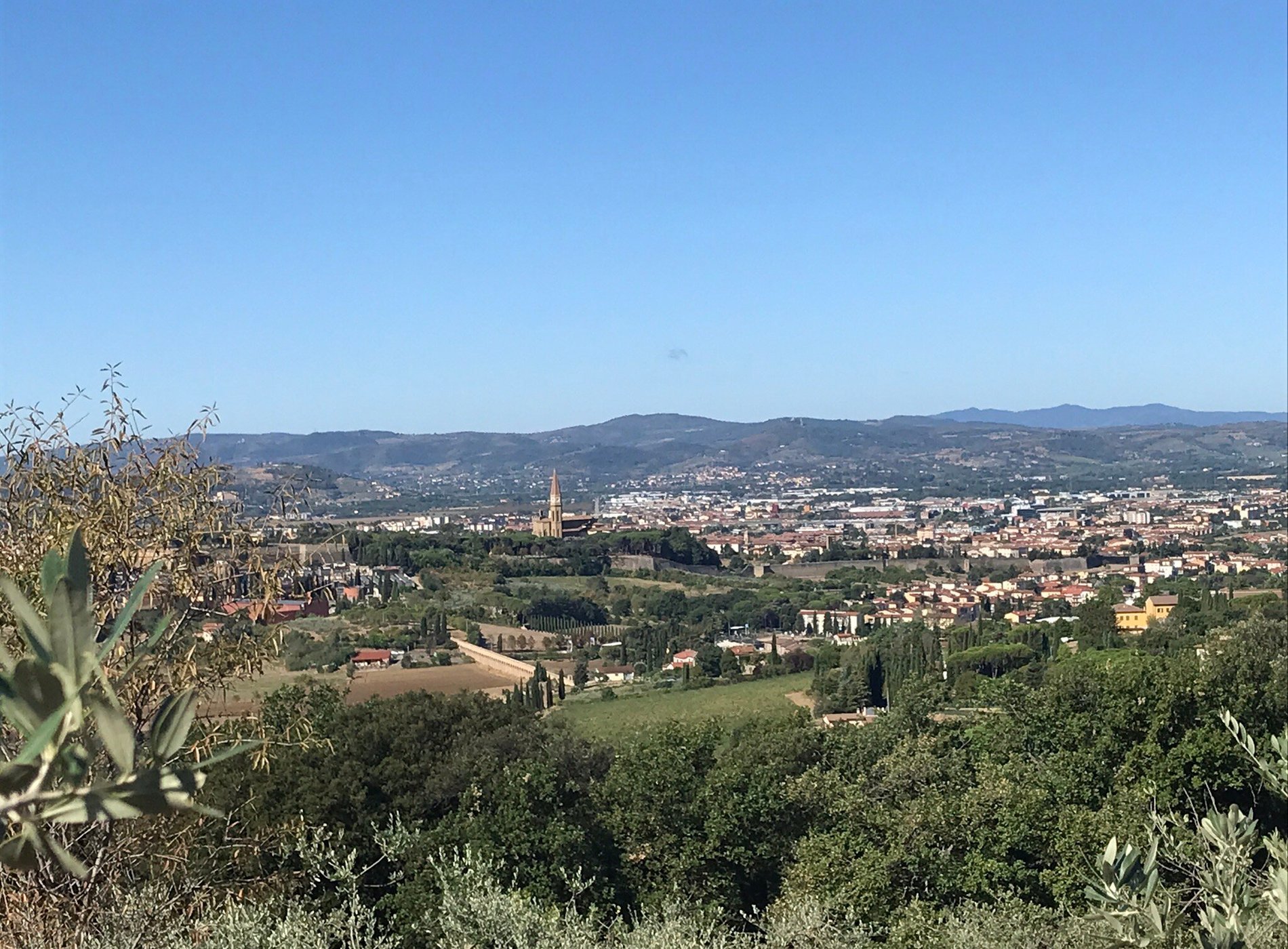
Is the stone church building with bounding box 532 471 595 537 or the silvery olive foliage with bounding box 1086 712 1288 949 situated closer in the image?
the silvery olive foliage with bounding box 1086 712 1288 949

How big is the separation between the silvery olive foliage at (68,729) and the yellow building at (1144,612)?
3459 cm

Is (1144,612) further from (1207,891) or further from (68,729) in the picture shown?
(68,729)

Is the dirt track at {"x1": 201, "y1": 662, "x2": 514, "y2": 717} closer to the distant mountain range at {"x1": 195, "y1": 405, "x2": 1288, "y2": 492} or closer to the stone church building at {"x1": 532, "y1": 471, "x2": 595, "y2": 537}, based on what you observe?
the stone church building at {"x1": 532, "y1": 471, "x2": 595, "y2": 537}

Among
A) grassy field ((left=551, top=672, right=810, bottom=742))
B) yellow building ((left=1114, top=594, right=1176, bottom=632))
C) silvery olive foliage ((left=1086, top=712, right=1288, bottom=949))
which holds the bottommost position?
grassy field ((left=551, top=672, right=810, bottom=742))

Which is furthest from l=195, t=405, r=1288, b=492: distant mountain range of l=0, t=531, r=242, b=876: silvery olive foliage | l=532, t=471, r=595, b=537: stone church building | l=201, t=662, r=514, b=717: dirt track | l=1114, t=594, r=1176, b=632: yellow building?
l=0, t=531, r=242, b=876: silvery olive foliage

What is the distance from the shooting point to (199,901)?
5676mm

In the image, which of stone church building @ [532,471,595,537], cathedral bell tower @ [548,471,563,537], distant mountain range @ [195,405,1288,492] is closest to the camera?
cathedral bell tower @ [548,471,563,537]

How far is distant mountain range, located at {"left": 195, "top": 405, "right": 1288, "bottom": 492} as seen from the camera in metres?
152

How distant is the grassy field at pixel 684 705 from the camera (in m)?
24.2

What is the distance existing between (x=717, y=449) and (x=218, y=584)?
18577cm

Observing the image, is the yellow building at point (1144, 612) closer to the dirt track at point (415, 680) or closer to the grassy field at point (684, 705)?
the grassy field at point (684, 705)

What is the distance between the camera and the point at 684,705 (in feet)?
93.6

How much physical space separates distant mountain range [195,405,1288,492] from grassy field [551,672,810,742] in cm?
10838

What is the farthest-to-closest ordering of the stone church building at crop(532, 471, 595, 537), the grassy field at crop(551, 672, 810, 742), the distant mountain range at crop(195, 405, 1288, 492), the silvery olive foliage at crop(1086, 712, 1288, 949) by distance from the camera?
1. the distant mountain range at crop(195, 405, 1288, 492)
2. the stone church building at crop(532, 471, 595, 537)
3. the grassy field at crop(551, 672, 810, 742)
4. the silvery olive foliage at crop(1086, 712, 1288, 949)
